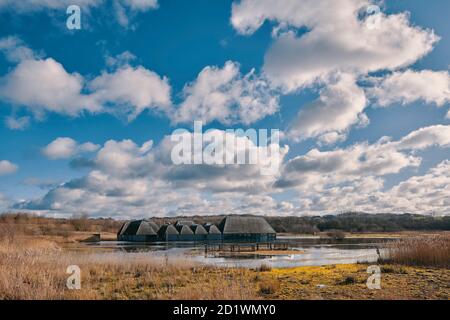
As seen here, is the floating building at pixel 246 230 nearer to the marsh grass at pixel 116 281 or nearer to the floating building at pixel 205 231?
the floating building at pixel 205 231

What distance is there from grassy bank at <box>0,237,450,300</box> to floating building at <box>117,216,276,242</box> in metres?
42.6

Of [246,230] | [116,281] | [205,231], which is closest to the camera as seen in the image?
[116,281]

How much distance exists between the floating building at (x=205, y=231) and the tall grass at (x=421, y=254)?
3917 cm

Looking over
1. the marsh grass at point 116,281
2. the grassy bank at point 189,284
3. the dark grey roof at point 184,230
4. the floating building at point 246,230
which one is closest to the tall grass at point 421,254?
the grassy bank at point 189,284

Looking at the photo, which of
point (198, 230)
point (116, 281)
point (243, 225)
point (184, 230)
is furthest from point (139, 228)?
point (116, 281)

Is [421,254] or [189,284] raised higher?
[421,254]

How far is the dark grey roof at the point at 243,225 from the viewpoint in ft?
209

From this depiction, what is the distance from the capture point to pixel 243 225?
2537 inches

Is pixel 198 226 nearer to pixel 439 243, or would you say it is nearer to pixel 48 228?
pixel 48 228

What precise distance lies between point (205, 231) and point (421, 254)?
4868cm

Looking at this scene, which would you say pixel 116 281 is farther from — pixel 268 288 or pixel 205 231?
pixel 205 231
